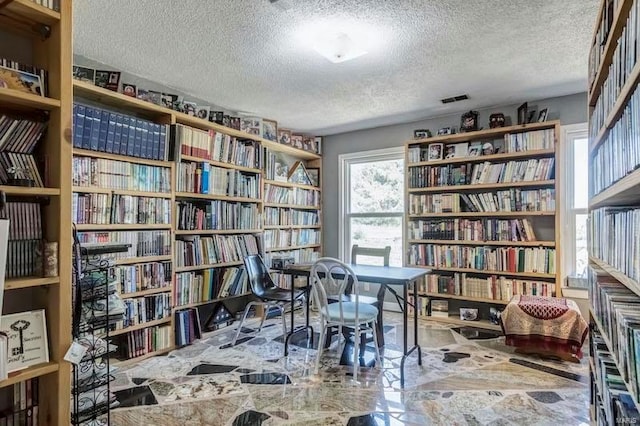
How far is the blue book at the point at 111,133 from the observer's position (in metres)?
2.81

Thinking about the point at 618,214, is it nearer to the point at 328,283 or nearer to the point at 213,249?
the point at 328,283

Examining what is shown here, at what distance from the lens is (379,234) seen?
16.4ft

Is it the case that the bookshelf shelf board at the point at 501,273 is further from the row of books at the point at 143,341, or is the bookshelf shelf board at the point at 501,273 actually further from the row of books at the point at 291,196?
the row of books at the point at 143,341

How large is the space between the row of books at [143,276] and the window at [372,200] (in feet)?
8.48

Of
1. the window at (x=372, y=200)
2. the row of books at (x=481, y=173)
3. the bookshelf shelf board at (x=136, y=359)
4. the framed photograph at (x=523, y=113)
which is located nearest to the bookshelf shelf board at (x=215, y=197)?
the bookshelf shelf board at (x=136, y=359)

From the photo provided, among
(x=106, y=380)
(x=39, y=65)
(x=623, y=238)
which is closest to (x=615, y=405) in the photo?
(x=623, y=238)

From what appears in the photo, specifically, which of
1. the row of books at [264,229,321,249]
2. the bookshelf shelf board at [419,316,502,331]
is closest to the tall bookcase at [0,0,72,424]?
the row of books at [264,229,321,249]

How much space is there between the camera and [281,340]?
3.50 meters

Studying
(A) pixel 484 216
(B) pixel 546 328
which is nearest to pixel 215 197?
(A) pixel 484 216

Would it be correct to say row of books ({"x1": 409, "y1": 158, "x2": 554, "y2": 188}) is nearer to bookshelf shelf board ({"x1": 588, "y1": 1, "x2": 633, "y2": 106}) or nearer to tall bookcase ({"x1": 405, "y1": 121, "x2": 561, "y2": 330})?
tall bookcase ({"x1": 405, "y1": 121, "x2": 561, "y2": 330})

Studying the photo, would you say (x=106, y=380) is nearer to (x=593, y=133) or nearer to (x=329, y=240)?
(x=593, y=133)

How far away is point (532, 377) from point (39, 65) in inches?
138

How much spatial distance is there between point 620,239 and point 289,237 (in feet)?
12.6

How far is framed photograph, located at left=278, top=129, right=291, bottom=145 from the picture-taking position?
15.4 ft
